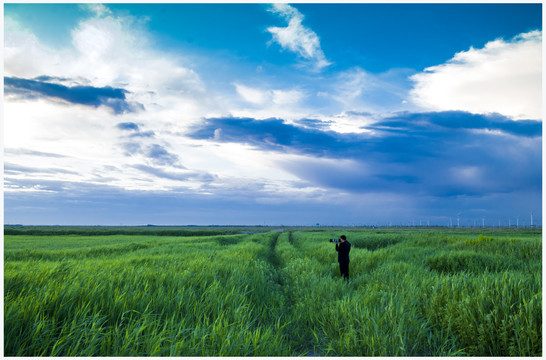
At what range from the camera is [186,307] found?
16.0ft

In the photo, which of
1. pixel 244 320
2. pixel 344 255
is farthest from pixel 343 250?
pixel 244 320

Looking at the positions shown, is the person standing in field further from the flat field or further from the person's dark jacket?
the flat field

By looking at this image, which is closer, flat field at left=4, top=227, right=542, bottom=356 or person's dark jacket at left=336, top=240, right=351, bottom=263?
flat field at left=4, top=227, right=542, bottom=356

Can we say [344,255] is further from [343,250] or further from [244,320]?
[244,320]

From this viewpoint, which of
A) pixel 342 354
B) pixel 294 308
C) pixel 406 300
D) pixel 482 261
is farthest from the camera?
pixel 482 261

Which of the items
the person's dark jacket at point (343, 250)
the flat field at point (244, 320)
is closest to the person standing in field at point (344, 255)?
the person's dark jacket at point (343, 250)

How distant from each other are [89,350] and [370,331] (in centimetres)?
374

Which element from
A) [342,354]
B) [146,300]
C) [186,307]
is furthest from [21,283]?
[342,354]

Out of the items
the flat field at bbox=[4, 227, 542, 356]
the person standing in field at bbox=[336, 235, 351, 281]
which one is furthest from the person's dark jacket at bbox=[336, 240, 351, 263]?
the flat field at bbox=[4, 227, 542, 356]

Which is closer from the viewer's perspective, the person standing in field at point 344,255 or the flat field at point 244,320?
the flat field at point 244,320

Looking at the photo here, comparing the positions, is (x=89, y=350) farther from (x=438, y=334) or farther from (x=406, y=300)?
(x=406, y=300)

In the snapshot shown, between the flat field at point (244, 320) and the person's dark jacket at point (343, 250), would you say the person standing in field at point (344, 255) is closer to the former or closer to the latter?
the person's dark jacket at point (343, 250)

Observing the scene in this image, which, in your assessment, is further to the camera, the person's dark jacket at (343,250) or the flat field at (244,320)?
the person's dark jacket at (343,250)

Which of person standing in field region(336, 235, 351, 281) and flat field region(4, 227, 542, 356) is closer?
flat field region(4, 227, 542, 356)
